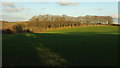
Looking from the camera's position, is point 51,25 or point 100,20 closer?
point 51,25

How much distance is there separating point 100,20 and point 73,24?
25177 millimetres

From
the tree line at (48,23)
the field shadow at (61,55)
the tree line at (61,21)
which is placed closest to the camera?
the field shadow at (61,55)

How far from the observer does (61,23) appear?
7450 centimetres

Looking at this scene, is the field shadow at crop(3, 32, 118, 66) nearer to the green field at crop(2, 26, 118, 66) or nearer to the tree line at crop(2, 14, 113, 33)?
the green field at crop(2, 26, 118, 66)

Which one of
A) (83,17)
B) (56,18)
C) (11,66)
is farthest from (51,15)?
(11,66)

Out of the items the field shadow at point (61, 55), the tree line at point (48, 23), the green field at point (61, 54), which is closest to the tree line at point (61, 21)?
the tree line at point (48, 23)

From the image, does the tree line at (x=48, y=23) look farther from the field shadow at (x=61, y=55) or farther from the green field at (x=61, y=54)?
the field shadow at (x=61, y=55)

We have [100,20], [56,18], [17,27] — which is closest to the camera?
[17,27]

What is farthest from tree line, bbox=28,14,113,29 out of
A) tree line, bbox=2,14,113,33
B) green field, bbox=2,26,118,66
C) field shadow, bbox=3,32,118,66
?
field shadow, bbox=3,32,118,66

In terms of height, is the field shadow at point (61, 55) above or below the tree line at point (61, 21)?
below

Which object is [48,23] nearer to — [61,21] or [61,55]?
[61,21]

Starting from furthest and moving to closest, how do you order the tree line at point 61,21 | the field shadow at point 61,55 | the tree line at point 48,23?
the tree line at point 61,21, the tree line at point 48,23, the field shadow at point 61,55

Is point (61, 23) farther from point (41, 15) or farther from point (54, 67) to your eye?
point (54, 67)

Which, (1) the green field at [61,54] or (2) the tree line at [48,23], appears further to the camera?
(2) the tree line at [48,23]
